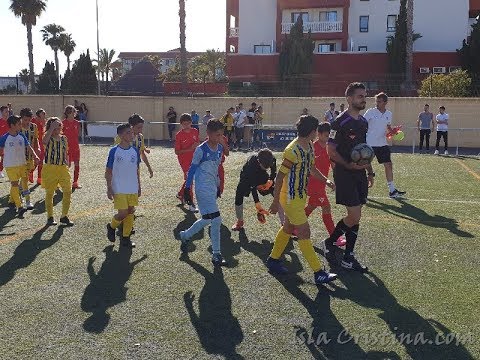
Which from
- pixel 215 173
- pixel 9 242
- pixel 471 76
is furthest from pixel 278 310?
pixel 471 76

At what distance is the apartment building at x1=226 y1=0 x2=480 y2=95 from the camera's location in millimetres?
43469

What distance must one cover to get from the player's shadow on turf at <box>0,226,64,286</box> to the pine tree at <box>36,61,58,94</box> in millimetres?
38052

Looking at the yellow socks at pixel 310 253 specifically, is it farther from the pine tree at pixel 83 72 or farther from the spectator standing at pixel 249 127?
the pine tree at pixel 83 72

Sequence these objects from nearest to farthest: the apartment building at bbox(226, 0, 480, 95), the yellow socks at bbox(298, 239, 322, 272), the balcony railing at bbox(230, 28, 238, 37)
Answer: the yellow socks at bbox(298, 239, 322, 272) < the apartment building at bbox(226, 0, 480, 95) < the balcony railing at bbox(230, 28, 238, 37)

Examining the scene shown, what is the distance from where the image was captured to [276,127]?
24719 millimetres

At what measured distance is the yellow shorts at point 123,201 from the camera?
7.18 m

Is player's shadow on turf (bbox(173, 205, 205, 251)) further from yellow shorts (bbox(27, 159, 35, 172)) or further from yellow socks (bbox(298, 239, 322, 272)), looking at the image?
yellow shorts (bbox(27, 159, 35, 172))

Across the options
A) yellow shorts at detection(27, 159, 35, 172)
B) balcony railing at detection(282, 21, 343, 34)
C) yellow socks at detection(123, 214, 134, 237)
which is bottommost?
yellow socks at detection(123, 214, 134, 237)

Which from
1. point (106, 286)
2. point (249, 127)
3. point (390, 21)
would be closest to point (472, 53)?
point (390, 21)

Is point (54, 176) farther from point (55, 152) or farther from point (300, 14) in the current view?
point (300, 14)

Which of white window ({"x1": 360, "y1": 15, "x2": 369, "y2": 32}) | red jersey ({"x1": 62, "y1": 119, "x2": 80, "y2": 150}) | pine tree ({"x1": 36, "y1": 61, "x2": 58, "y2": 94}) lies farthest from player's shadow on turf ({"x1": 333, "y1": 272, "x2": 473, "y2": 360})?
white window ({"x1": 360, "y1": 15, "x2": 369, "y2": 32})

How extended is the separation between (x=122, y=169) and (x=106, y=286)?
5.96 ft

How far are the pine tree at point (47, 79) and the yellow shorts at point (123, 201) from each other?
128ft

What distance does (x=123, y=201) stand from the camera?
7.20m
